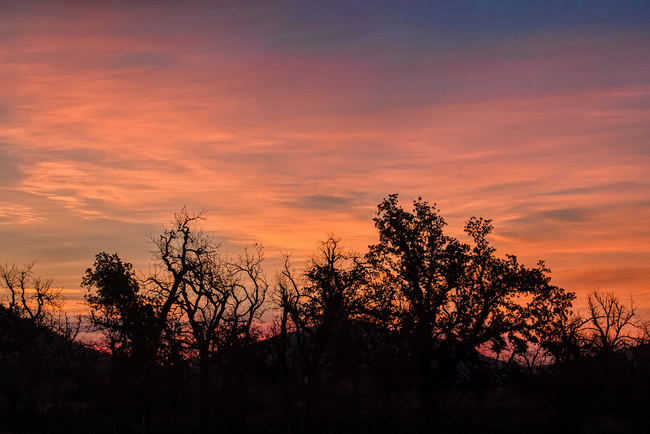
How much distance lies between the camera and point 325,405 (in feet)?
180

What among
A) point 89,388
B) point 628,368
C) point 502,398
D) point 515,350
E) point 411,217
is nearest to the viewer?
point 628,368

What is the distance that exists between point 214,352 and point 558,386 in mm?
26488

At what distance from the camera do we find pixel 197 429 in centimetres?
4975

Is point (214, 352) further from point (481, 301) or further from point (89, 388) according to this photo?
point (481, 301)

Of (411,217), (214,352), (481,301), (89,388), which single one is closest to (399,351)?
(481,301)

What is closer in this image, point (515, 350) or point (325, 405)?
point (515, 350)

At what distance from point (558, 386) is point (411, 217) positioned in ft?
59.5

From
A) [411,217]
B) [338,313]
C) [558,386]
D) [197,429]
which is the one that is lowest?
[197,429]

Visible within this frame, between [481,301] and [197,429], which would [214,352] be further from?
[481,301]

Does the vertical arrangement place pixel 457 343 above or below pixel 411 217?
below

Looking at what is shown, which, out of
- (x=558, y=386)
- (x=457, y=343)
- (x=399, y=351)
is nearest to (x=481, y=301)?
(x=457, y=343)

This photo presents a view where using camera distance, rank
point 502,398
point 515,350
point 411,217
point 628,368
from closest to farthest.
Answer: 1. point 628,368
2. point 515,350
3. point 411,217
4. point 502,398

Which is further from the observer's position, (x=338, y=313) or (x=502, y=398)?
(x=502, y=398)

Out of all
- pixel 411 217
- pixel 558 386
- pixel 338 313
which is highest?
pixel 411 217
